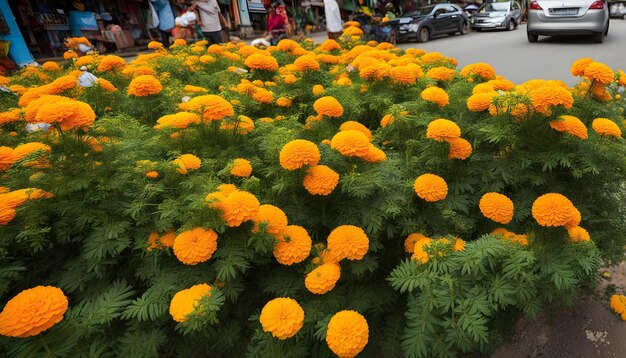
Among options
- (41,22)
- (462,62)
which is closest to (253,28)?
(41,22)

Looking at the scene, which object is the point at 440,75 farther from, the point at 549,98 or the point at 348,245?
the point at 348,245

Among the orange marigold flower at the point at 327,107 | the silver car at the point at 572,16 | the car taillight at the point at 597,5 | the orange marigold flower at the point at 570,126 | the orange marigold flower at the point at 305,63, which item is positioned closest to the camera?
the orange marigold flower at the point at 570,126

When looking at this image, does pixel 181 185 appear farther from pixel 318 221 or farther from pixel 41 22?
pixel 41 22

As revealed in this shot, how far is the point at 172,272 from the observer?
1467 mm

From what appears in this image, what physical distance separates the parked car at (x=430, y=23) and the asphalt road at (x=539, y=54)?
1.10 m

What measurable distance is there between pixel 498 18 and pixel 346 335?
20064mm

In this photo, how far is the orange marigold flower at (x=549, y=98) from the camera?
170cm

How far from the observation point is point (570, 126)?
1695mm

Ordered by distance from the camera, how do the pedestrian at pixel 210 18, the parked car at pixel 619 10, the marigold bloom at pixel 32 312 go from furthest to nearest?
the parked car at pixel 619 10, the pedestrian at pixel 210 18, the marigold bloom at pixel 32 312

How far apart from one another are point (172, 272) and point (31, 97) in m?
1.78

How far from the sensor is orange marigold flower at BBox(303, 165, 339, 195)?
1.58 metres

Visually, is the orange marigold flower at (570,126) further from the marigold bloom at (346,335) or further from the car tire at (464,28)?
the car tire at (464,28)

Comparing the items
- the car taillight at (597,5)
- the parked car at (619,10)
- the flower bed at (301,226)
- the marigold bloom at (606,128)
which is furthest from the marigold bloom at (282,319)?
the parked car at (619,10)

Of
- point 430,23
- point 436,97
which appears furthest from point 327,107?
point 430,23
